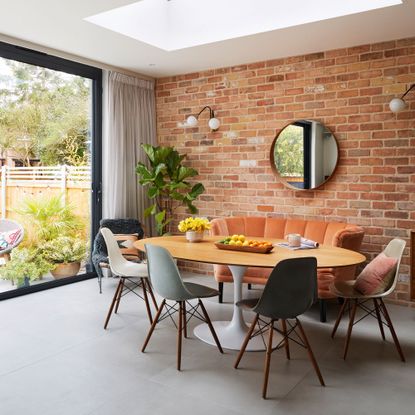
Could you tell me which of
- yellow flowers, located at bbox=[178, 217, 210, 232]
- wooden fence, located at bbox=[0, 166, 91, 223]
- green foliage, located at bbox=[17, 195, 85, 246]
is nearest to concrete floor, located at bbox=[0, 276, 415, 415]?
yellow flowers, located at bbox=[178, 217, 210, 232]

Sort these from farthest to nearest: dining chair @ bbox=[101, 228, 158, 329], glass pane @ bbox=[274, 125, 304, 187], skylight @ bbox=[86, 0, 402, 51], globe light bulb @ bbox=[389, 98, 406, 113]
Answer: glass pane @ bbox=[274, 125, 304, 187]
globe light bulb @ bbox=[389, 98, 406, 113]
skylight @ bbox=[86, 0, 402, 51]
dining chair @ bbox=[101, 228, 158, 329]

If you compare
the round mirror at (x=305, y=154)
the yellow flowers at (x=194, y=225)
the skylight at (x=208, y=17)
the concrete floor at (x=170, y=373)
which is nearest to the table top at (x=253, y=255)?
the yellow flowers at (x=194, y=225)

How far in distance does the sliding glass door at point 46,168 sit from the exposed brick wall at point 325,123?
4.06 feet

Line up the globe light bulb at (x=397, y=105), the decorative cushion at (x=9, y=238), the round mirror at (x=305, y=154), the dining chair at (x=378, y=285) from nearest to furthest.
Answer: the dining chair at (x=378, y=285) < the globe light bulb at (x=397, y=105) < the decorative cushion at (x=9, y=238) < the round mirror at (x=305, y=154)

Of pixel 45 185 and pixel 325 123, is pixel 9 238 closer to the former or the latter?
pixel 45 185

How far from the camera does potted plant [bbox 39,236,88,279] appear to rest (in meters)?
5.23

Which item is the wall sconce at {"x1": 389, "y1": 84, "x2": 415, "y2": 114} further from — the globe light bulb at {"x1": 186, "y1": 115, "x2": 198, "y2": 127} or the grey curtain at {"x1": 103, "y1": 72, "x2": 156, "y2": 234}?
the grey curtain at {"x1": 103, "y1": 72, "x2": 156, "y2": 234}

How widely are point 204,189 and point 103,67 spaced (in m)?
1.93

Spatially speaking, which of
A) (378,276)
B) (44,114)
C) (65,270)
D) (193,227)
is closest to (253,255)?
(193,227)

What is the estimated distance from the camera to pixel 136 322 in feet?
13.0

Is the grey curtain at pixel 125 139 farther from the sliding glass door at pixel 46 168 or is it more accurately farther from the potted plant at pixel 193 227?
the potted plant at pixel 193 227

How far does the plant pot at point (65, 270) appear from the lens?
5344mm

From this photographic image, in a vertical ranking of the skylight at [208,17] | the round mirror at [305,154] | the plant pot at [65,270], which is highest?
the skylight at [208,17]

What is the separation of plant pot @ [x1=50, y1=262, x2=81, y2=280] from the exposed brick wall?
1541 millimetres
